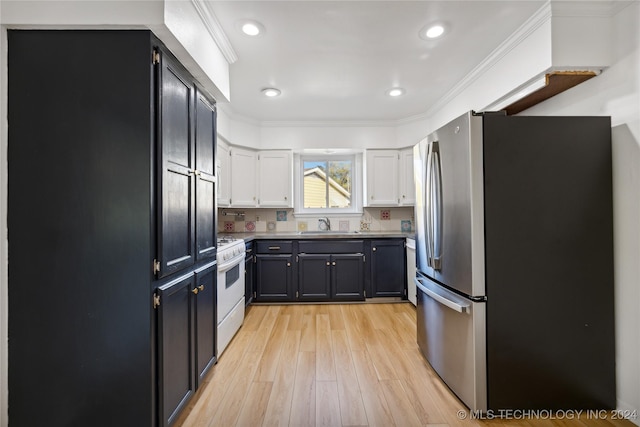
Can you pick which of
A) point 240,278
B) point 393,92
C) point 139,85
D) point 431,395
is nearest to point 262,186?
point 240,278

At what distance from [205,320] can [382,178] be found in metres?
3.01

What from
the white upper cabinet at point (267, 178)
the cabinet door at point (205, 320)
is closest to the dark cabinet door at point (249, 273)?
the white upper cabinet at point (267, 178)

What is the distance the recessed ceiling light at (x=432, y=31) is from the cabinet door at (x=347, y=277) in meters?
2.46

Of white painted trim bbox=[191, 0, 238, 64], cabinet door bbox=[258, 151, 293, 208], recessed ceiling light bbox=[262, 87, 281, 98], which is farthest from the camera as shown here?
cabinet door bbox=[258, 151, 293, 208]

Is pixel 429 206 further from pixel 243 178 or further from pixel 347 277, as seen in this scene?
pixel 243 178

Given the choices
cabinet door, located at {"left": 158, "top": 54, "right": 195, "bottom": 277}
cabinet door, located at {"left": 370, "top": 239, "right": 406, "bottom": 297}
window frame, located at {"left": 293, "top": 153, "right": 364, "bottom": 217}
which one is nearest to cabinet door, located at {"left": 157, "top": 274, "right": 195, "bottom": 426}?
cabinet door, located at {"left": 158, "top": 54, "right": 195, "bottom": 277}

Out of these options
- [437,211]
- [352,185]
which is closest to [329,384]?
[437,211]

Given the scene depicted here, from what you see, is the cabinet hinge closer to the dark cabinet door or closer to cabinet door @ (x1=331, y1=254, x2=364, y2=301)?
the dark cabinet door

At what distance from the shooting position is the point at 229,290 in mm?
2561

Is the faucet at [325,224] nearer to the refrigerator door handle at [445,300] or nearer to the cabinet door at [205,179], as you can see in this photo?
the refrigerator door handle at [445,300]

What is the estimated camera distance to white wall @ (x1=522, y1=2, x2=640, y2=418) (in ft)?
5.18

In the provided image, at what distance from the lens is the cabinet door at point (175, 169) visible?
1.39 metres

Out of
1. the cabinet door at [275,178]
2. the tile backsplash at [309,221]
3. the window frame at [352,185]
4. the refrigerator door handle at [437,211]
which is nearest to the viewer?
the refrigerator door handle at [437,211]

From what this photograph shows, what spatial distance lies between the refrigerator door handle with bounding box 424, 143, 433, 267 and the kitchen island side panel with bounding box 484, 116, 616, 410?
43 cm
